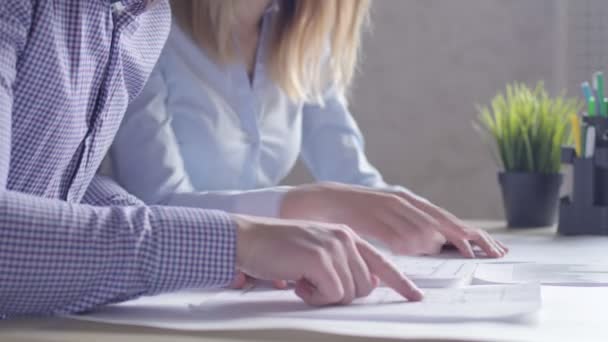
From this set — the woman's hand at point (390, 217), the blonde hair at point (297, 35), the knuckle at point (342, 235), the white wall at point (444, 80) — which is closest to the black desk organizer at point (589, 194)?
the woman's hand at point (390, 217)

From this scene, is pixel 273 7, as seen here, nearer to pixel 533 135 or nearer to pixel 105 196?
pixel 533 135

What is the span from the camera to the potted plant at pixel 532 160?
144cm

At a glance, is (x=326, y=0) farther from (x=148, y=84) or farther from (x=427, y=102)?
(x=427, y=102)

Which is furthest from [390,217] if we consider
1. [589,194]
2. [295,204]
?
[589,194]

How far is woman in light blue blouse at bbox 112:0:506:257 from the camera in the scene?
1.01 m

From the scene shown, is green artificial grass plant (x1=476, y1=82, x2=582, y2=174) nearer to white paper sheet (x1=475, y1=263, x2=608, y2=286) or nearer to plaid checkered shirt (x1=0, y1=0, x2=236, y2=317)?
white paper sheet (x1=475, y1=263, x2=608, y2=286)

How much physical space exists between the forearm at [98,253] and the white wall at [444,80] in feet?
6.27

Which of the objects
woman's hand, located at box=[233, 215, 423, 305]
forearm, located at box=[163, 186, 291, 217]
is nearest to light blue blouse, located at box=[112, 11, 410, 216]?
forearm, located at box=[163, 186, 291, 217]

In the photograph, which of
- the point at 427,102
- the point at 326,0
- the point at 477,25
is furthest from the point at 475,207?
the point at 326,0

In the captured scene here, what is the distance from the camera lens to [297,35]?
142 centimetres

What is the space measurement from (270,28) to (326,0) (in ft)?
0.34

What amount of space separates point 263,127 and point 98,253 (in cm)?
82

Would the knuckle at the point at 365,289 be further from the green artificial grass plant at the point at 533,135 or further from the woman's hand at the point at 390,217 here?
the green artificial grass plant at the point at 533,135

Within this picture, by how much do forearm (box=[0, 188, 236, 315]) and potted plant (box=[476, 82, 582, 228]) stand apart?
2.93 ft
